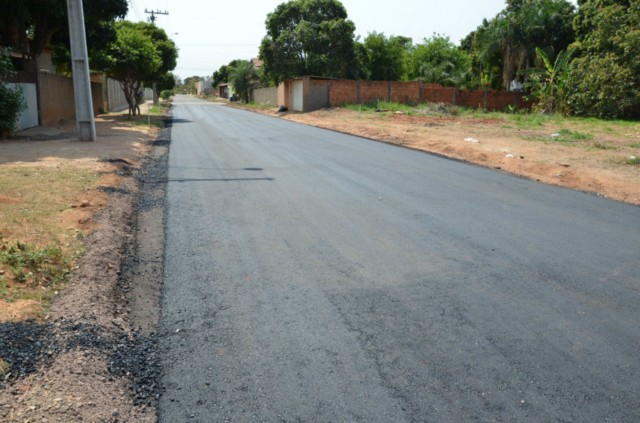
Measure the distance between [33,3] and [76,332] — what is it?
2128cm

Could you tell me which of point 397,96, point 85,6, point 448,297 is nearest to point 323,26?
point 397,96

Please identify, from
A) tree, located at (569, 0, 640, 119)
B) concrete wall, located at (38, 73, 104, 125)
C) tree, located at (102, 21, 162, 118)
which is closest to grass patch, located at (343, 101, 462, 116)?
tree, located at (569, 0, 640, 119)

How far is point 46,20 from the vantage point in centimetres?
2289

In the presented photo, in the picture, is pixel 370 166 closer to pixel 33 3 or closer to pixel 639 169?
pixel 639 169

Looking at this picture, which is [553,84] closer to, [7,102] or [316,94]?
[316,94]

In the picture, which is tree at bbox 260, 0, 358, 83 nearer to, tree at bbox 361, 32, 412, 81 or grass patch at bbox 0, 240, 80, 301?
tree at bbox 361, 32, 412, 81

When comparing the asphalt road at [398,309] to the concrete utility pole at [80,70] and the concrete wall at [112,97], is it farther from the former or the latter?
the concrete wall at [112,97]

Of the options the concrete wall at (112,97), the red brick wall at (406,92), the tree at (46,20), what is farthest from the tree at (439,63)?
the tree at (46,20)

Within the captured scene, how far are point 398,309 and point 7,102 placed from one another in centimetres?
1612

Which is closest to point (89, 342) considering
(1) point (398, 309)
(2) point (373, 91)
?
(1) point (398, 309)

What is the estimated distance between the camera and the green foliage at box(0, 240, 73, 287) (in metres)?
4.87

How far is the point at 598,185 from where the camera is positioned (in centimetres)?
1088

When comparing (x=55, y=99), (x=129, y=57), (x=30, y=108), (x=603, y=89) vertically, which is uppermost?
(x=129, y=57)

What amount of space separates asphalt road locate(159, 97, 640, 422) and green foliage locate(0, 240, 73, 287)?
101 centimetres
